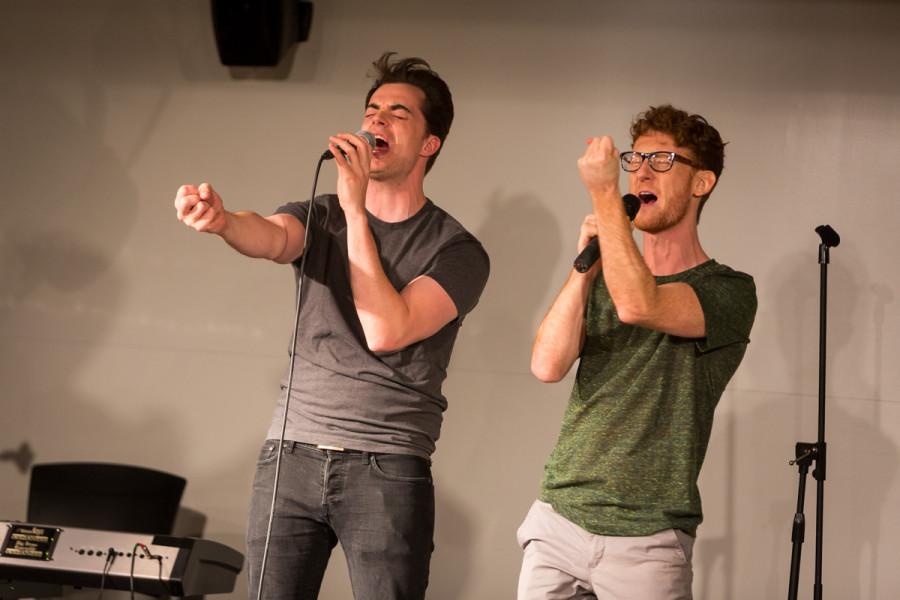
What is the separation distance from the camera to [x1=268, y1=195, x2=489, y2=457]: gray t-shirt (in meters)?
2.14

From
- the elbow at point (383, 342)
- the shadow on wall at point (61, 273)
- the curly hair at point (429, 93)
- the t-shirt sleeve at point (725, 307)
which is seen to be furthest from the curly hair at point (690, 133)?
the shadow on wall at point (61, 273)

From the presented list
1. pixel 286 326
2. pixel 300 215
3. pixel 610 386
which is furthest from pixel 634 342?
pixel 286 326

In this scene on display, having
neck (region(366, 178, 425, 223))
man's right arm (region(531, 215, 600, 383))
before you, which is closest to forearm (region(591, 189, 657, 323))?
man's right arm (region(531, 215, 600, 383))

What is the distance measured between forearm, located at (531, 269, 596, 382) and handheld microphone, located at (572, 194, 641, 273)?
0.08 m

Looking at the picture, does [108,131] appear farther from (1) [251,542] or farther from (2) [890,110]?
(2) [890,110]

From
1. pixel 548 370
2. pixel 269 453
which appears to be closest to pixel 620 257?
pixel 548 370

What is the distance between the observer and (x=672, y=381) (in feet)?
6.91

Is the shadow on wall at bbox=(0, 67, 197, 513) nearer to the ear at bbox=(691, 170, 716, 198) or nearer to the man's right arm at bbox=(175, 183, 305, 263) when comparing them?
the man's right arm at bbox=(175, 183, 305, 263)

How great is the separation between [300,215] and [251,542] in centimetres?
72

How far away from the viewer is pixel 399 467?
2141 millimetres

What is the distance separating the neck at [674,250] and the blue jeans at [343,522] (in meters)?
0.72

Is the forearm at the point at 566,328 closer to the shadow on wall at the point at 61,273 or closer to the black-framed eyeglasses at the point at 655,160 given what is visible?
the black-framed eyeglasses at the point at 655,160

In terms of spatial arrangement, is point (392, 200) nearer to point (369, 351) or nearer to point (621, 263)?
point (369, 351)

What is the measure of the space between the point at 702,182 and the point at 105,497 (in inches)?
87.8
